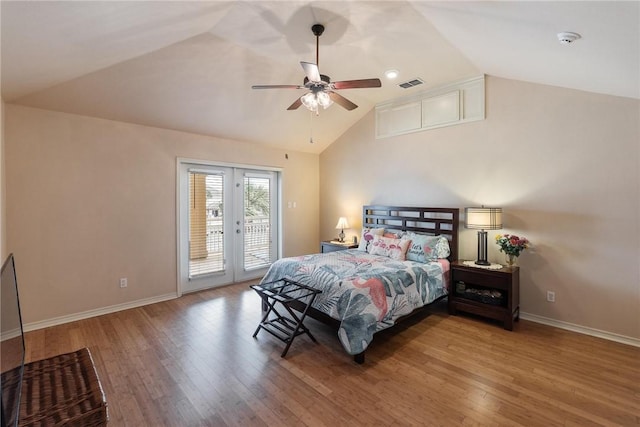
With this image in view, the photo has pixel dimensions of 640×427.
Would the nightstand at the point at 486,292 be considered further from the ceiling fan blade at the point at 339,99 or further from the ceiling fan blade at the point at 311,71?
the ceiling fan blade at the point at 311,71

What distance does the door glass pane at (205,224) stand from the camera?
15.0 ft

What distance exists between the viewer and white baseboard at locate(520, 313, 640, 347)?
2.95 meters

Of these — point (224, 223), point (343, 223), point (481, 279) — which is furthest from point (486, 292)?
point (224, 223)

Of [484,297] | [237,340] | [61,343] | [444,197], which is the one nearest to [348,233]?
[444,197]

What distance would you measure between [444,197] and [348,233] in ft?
6.51

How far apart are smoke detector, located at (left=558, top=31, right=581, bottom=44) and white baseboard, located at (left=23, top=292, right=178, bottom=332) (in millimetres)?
5209

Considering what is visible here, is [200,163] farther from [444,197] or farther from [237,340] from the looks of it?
[444,197]

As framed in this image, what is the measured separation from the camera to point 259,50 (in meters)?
3.22

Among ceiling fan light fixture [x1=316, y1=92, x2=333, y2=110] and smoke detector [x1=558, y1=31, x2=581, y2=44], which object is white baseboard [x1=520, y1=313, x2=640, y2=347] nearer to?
smoke detector [x1=558, y1=31, x2=581, y2=44]

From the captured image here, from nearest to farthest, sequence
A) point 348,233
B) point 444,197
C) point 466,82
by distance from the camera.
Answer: point 466,82 → point 444,197 → point 348,233

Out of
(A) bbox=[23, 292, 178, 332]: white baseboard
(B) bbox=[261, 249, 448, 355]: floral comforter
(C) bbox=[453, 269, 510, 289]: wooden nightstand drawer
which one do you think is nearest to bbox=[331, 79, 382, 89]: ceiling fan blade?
(B) bbox=[261, 249, 448, 355]: floral comforter

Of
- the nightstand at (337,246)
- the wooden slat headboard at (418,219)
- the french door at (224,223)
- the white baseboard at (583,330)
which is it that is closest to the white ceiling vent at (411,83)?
the wooden slat headboard at (418,219)

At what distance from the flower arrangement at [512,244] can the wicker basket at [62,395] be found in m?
3.86

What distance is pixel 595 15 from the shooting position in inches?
70.0
